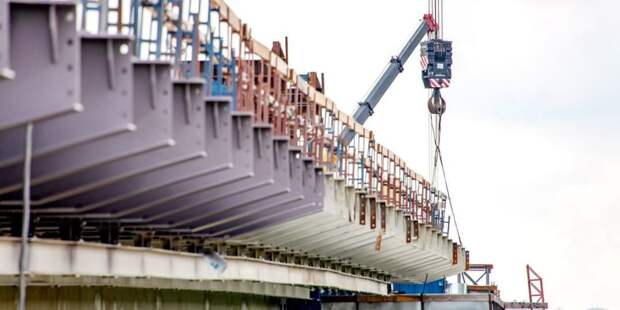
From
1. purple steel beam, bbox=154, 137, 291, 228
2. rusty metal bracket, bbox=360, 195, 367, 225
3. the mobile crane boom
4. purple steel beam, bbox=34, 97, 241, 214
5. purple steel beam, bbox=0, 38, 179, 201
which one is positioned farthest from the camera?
the mobile crane boom

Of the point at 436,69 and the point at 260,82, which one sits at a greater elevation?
the point at 436,69

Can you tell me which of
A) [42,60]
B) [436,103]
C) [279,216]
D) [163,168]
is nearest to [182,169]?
[163,168]

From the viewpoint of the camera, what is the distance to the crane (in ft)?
355

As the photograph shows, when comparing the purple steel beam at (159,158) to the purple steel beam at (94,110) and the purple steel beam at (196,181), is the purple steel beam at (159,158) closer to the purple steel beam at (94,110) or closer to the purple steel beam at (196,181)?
the purple steel beam at (196,181)

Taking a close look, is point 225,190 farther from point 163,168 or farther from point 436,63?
point 436,63

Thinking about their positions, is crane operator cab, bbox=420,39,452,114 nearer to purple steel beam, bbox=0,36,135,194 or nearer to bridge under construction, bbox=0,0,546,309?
bridge under construction, bbox=0,0,546,309

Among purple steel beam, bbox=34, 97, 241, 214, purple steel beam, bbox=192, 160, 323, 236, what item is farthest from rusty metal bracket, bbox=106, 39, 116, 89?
purple steel beam, bbox=192, 160, 323, 236

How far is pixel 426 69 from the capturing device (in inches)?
4353

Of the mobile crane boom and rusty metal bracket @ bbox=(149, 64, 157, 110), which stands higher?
the mobile crane boom

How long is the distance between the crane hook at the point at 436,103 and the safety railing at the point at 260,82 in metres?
51.3

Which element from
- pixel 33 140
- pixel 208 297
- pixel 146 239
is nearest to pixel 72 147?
pixel 33 140

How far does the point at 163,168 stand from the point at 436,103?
8669 cm

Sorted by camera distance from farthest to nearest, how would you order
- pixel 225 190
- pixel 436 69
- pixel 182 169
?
pixel 436 69, pixel 225 190, pixel 182 169

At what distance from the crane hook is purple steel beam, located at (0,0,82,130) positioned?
9074 centimetres
